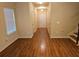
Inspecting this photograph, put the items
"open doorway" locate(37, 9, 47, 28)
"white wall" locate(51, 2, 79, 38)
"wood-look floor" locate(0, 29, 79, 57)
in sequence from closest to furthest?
"wood-look floor" locate(0, 29, 79, 57) → "white wall" locate(51, 2, 79, 38) → "open doorway" locate(37, 9, 47, 28)

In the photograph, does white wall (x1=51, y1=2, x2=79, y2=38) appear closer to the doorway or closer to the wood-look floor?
the wood-look floor

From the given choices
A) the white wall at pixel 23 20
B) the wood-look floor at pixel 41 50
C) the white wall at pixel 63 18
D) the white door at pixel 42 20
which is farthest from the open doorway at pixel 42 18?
the wood-look floor at pixel 41 50

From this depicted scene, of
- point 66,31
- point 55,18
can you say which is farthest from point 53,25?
point 66,31

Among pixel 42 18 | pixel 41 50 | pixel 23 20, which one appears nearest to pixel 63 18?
pixel 23 20

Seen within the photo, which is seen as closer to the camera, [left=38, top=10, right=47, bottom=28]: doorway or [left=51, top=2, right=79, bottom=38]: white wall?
[left=51, top=2, right=79, bottom=38]: white wall

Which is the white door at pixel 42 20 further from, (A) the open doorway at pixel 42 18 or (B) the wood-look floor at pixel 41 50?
(B) the wood-look floor at pixel 41 50

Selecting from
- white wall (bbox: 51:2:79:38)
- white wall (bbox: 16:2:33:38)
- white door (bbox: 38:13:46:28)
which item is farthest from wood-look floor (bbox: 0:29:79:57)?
white door (bbox: 38:13:46:28)

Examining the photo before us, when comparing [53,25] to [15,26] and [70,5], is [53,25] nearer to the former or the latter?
[70,5]

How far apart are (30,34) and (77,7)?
104 inches

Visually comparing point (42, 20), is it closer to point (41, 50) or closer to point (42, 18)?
point (42, 18)

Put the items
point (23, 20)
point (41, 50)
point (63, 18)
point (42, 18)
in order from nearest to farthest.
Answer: point (41, 50) → point (63, 18) → point (23, 20) → point (42, 18)

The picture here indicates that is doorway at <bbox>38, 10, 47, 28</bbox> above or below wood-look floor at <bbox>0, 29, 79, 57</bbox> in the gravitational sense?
above

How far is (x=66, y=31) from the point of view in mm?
5012

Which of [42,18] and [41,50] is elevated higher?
[42,18]
